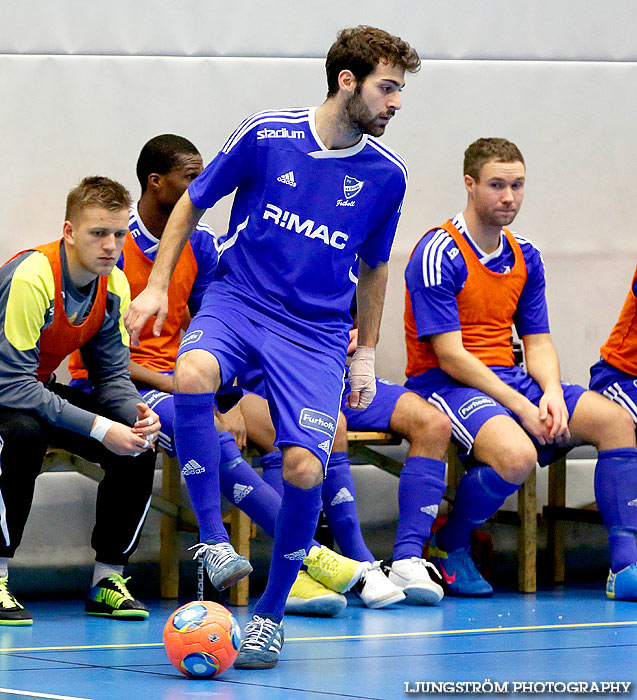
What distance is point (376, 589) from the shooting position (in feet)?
16.7

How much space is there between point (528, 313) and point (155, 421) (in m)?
2.12

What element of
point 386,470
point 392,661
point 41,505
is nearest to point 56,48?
point 41,505

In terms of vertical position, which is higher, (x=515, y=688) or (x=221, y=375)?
(x=221, y=375)

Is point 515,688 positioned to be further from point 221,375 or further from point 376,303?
point 376,303

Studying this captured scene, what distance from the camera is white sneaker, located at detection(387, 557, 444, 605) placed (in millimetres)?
5184

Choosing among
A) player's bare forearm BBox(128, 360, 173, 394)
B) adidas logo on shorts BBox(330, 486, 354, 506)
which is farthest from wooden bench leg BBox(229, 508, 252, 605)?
player's bare forearm BBox(128, 360, 173, 394)

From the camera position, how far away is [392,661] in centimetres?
374

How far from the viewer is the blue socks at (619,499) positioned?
17.9 feet

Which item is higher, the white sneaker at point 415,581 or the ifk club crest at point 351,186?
the ifk club crest at point 351,186

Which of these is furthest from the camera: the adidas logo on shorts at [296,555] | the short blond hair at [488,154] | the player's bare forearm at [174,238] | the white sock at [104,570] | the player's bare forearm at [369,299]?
the short blond hair at [488,154]

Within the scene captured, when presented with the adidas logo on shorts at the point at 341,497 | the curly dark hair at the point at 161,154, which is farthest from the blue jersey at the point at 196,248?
the adidas logo on shorts at the point at 341,497

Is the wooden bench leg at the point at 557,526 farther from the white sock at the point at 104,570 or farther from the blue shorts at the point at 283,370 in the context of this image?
the blue shorts at the point at 283,370

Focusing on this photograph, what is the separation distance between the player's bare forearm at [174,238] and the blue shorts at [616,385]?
2.58 m

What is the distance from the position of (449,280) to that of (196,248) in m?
1.13
